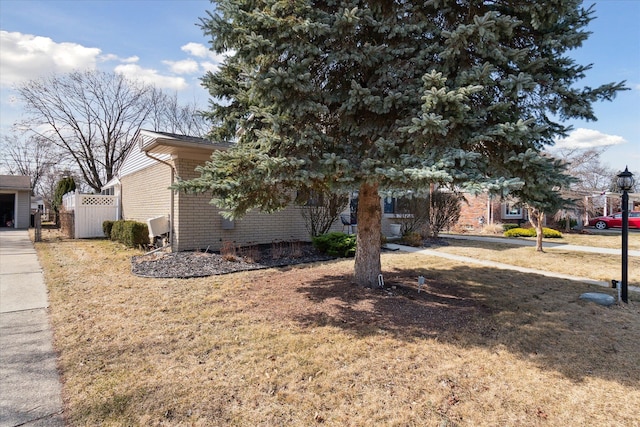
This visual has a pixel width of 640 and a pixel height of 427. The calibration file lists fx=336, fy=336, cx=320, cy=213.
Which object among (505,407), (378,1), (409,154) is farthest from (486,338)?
(378,1)

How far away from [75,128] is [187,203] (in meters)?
22.0

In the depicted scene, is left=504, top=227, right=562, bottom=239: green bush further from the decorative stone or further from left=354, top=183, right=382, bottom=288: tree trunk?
left=354, top=183, right=382, bottom=288: tree trunk

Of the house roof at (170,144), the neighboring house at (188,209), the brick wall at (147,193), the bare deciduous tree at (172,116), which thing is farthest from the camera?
the bare deciduous tree at (172,116)

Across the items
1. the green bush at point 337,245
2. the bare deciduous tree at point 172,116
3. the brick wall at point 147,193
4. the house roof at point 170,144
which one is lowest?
the green bush at point 337,245

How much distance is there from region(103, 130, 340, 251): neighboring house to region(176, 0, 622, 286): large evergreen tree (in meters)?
4.23

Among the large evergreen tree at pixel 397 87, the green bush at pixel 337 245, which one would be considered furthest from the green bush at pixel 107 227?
the large evergreen tree at pixel 397 87

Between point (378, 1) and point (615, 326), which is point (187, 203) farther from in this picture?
point (615, 326)

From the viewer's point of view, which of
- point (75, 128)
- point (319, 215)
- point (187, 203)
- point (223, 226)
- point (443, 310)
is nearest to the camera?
point (443, 310)

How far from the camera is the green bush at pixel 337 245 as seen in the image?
9.16 meters

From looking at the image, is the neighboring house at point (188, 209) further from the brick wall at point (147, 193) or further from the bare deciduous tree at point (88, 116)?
the bare deciduous tree at point (88, 116)

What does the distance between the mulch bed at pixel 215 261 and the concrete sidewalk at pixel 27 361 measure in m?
1.98

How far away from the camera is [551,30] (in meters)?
4.32

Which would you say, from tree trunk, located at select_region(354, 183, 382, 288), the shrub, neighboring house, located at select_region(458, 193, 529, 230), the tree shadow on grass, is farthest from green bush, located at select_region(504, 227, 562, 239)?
tree trunk, located at select_region(354, 183, 382, 288)

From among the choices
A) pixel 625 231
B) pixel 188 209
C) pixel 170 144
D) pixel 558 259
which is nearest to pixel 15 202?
pixel 188 209
